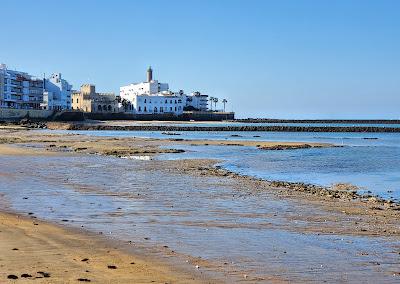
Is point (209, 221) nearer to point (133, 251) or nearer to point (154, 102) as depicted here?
point (133, 251)

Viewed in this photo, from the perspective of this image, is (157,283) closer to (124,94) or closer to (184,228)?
(184,228)

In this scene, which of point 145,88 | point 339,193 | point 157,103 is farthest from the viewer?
point 145,88

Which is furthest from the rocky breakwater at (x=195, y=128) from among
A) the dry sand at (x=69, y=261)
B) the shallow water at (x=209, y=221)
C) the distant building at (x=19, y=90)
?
the dry sand at (x=69, y=261)

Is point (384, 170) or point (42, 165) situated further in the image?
point (384, 170)

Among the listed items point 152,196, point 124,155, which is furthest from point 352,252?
point 124,155

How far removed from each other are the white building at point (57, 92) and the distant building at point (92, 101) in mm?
4163

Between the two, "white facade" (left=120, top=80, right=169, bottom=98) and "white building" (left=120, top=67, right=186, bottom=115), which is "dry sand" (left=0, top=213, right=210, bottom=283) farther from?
"white facade" (left=120, top=80, right=169, bottom=98)

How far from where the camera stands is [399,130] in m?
106

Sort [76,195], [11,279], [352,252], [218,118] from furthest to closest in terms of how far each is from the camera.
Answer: [218,118], [76,195], [352,252], [11,279]

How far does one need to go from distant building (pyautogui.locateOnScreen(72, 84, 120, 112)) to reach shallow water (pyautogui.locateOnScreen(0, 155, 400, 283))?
433 ft

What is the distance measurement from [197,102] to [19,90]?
194 ft

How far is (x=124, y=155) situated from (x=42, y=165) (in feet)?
29.2

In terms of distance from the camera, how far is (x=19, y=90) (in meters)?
133

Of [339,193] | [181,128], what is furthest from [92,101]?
[339,193]
